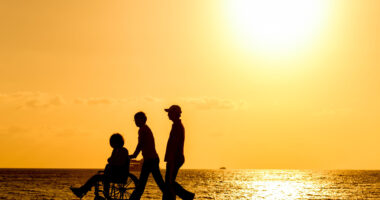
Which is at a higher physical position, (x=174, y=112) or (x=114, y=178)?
(x=174, y=112)

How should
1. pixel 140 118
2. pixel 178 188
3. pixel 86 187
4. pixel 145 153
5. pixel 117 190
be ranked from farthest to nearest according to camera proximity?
1. pixel 178 188
2. pixel 145 153
3. pixel 140 118
4. pixel 117 190
5. pixel 86 187

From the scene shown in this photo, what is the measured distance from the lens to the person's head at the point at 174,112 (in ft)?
42.0

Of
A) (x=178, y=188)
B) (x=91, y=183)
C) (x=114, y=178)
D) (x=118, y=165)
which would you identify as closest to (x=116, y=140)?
(x=118, y=165)

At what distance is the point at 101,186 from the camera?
500 inches

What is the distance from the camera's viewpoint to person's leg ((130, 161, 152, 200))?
12.7 m

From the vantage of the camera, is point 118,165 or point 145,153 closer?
point 118,165

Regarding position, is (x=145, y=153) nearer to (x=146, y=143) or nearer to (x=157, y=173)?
(x=146, y=143)

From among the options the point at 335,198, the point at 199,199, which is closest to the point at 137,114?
the point at 199,199

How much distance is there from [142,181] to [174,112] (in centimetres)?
163

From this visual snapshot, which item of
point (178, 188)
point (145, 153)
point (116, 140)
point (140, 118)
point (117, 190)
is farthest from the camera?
point (178, 188)

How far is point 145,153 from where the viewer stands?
12.9 metres

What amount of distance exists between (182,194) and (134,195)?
3.69 ft

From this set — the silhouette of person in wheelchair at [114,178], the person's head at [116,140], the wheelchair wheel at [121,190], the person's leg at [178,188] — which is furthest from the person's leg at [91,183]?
the person's leg at [178,188]

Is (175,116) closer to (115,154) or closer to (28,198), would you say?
(115,154)
